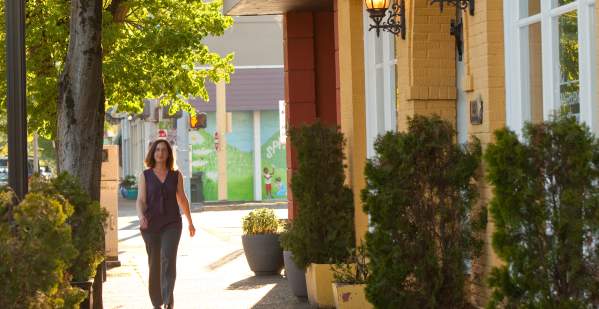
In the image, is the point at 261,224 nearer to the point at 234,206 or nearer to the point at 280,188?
the point at 234,206

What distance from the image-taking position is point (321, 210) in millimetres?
12734

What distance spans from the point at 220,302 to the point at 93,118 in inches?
121

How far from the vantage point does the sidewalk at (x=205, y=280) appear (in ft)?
46.3

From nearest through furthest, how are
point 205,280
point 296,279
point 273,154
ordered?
point 296,279, point 205,280, point 273,154

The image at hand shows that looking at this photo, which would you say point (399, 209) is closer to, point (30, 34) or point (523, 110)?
point (523, 110)

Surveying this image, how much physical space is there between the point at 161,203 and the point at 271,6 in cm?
622

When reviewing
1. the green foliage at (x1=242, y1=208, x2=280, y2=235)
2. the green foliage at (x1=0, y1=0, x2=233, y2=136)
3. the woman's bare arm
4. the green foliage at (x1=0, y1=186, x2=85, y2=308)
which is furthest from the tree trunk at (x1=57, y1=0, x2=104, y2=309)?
the green foliage at (x1=0, y1=0, x2=233, y2=136)

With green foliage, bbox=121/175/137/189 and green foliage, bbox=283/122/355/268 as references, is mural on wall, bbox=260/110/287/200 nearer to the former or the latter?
green foliage, bbox=121/175/137/189

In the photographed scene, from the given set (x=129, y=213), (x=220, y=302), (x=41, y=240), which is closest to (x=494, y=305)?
(x=41, y=240)

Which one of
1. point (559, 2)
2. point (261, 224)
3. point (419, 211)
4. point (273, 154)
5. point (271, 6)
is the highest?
point (271, 6)

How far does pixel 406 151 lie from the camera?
8.86 metres

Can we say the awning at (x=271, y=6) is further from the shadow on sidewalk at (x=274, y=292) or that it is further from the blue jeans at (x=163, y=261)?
the blue jeans at (x=163, y=261)

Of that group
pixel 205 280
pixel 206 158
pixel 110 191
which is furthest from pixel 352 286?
pixel 206 158

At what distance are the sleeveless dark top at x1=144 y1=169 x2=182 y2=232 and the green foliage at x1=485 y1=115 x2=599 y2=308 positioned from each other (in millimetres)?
6194
